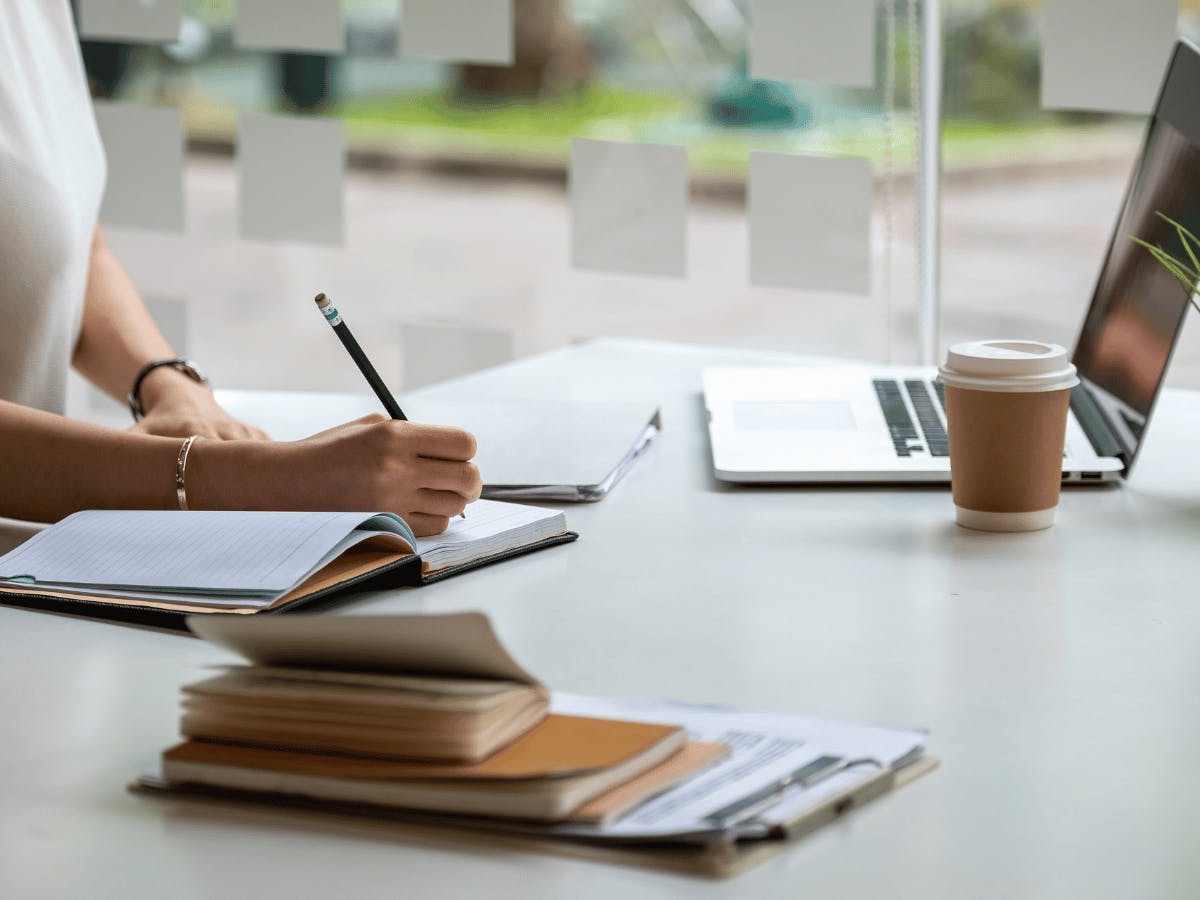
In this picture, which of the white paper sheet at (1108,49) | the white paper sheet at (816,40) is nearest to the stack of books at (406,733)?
the white paper sheet at (1108,49)

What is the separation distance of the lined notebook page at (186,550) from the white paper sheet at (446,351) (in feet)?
4.86

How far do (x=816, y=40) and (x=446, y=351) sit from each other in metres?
0.81

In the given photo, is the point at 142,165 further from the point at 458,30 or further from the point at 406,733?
the point at 406,733

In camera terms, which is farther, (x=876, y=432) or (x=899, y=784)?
(x=876, y=432)

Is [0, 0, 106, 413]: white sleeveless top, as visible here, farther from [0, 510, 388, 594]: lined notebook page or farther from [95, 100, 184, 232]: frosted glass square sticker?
[95, 100, 184, 232]: frosted glass square sticker

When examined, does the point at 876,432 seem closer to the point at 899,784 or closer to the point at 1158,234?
the point at 1158,234

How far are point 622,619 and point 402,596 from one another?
0.14 m

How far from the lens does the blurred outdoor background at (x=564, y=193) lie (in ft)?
20.7

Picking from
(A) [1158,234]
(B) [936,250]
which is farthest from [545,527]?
(B) [936,250]

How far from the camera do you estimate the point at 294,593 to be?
2.95 feet

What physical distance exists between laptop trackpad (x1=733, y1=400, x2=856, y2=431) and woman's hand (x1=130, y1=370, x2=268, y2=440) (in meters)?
0.44

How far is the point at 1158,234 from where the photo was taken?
133 centimetres

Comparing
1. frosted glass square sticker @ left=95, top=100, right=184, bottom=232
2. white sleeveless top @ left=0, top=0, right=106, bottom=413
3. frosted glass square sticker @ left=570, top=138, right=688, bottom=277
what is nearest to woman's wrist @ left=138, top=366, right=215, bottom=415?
white sleeveless top @ left=0, top=0, right=106, bottom=413

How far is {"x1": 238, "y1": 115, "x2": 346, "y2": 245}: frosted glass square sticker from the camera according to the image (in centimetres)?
248
